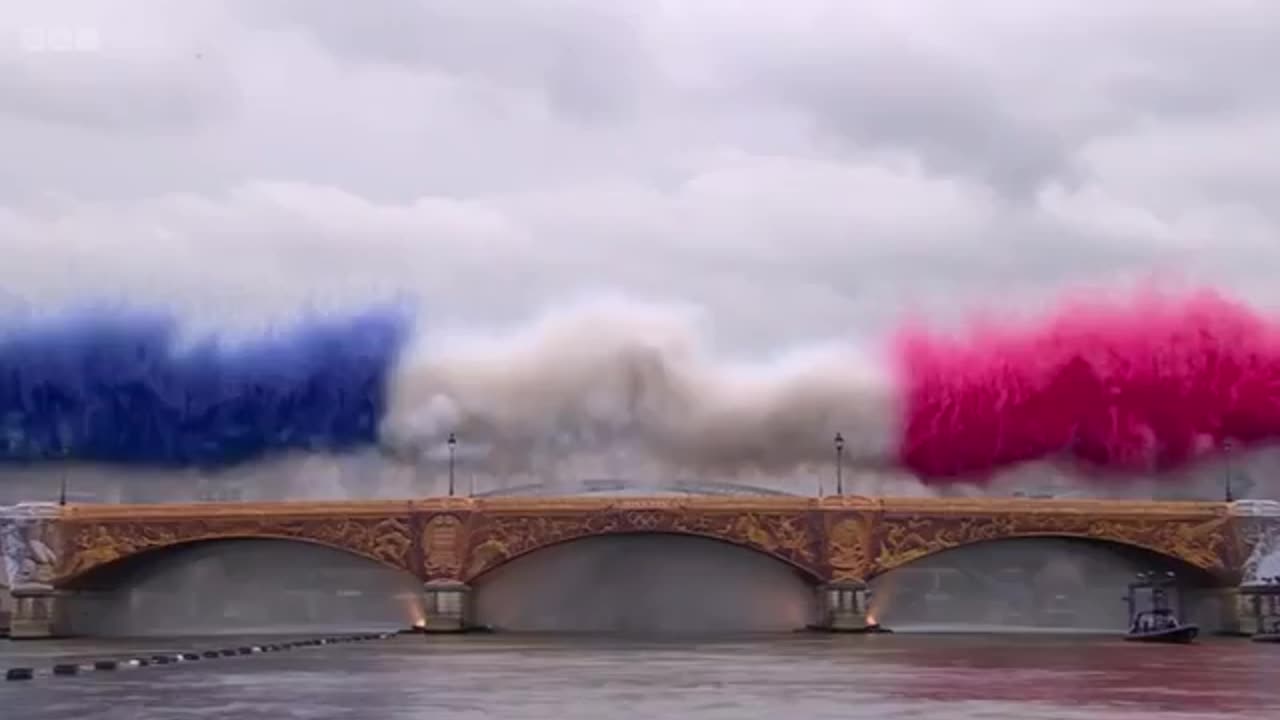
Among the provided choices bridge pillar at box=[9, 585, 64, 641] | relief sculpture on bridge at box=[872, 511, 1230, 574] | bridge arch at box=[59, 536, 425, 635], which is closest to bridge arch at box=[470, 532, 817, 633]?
bridge arch at box=[59, 536, 425, 635]

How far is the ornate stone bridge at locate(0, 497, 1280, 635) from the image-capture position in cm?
10550

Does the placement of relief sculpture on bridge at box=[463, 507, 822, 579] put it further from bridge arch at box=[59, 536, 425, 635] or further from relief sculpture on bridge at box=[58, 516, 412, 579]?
bridge arch at box=[59, 536, 425, 635]

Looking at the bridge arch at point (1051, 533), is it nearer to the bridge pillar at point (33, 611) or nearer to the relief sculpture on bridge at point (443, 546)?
the relief sculpture on bridge at point (443, 546)

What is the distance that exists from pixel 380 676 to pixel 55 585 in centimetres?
6381

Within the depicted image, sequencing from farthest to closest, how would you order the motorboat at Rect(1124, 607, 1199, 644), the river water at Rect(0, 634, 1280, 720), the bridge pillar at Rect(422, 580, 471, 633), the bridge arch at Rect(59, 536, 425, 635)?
the bridge arch at Rect(59, 536, 425, 635) < the bridge pillar at Rect(422, 580, 471, 633) < the motorboat at Rect(1124, 607, 1199, 644) < the river water at Rect(0, 634, 1280, 720)

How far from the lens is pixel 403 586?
149 meters

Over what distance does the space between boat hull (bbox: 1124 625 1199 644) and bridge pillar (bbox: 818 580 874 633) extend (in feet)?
56.4

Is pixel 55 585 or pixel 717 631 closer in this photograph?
pixel 55 585

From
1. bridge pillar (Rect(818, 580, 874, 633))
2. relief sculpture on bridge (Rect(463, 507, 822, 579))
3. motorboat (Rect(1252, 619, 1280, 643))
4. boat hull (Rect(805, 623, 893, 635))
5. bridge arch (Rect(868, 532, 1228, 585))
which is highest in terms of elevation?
relief sculpture on bridge (Rect(463, 507, 822, 579))

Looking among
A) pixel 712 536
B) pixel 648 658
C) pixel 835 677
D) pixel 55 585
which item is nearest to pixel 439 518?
pixel 712 536

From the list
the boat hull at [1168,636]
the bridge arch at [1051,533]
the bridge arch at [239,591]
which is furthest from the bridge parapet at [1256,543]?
the bridge arch at [239,591]

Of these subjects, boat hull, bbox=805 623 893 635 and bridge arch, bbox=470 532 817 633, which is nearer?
boat hull, bbox=805 623 893 635

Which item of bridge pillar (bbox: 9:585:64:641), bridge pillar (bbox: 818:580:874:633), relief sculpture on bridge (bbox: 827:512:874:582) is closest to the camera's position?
relief sculpture on bridge (bbox: 827:512:874:582)

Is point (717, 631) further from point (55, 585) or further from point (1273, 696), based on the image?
point (1273, 696)
